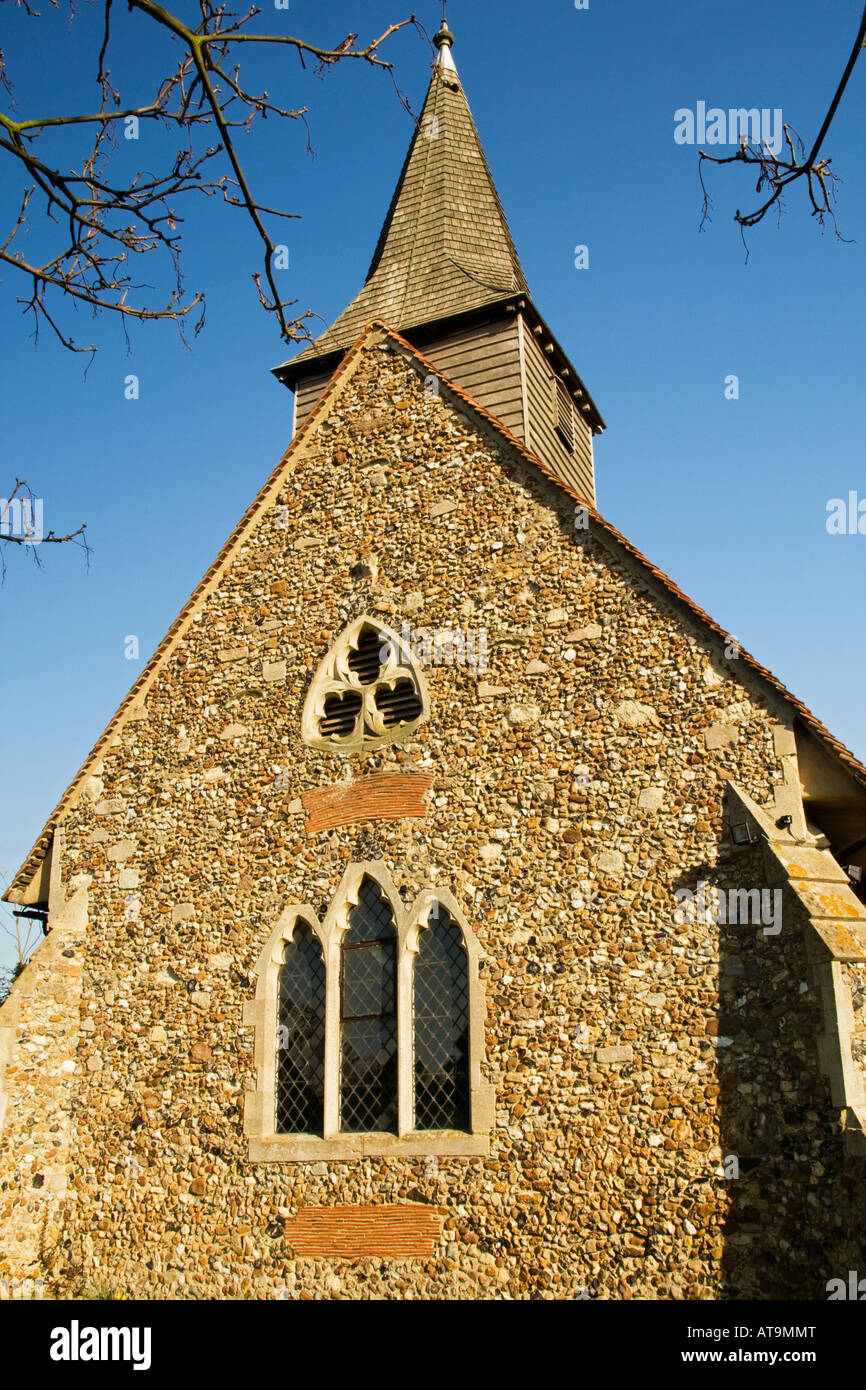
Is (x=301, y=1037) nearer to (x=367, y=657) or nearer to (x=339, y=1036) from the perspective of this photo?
(x=339, y=1036)

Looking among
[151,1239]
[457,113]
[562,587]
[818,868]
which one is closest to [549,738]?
[562,587]

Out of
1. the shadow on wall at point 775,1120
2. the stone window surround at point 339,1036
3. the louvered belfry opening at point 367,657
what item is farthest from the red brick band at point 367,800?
the shadow on wall at point 775,1120

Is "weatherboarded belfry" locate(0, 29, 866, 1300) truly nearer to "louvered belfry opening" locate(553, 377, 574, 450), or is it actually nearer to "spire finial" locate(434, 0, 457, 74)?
"louvered belfry opening" locate(553, 377, 574, 450)

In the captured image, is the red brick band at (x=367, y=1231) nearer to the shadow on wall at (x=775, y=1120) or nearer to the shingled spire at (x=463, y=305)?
the shadow on wall at (x=775, y=1120)

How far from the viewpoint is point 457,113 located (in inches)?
825

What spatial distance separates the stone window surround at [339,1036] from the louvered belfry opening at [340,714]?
1526 millimetres

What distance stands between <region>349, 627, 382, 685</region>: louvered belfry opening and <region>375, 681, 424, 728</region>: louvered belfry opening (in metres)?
0.26

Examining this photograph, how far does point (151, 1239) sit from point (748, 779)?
666 centimetres

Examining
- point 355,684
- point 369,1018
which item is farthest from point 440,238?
point 369,1018

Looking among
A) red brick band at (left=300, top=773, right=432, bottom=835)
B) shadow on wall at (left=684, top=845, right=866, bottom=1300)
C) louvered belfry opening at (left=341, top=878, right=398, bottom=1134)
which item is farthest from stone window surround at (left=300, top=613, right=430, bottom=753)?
shadow on wall at (left=684, top=845, right=866, bottom=1300)

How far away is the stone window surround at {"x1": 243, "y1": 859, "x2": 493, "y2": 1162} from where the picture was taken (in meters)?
8.93

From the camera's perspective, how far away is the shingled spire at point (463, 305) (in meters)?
15.8
